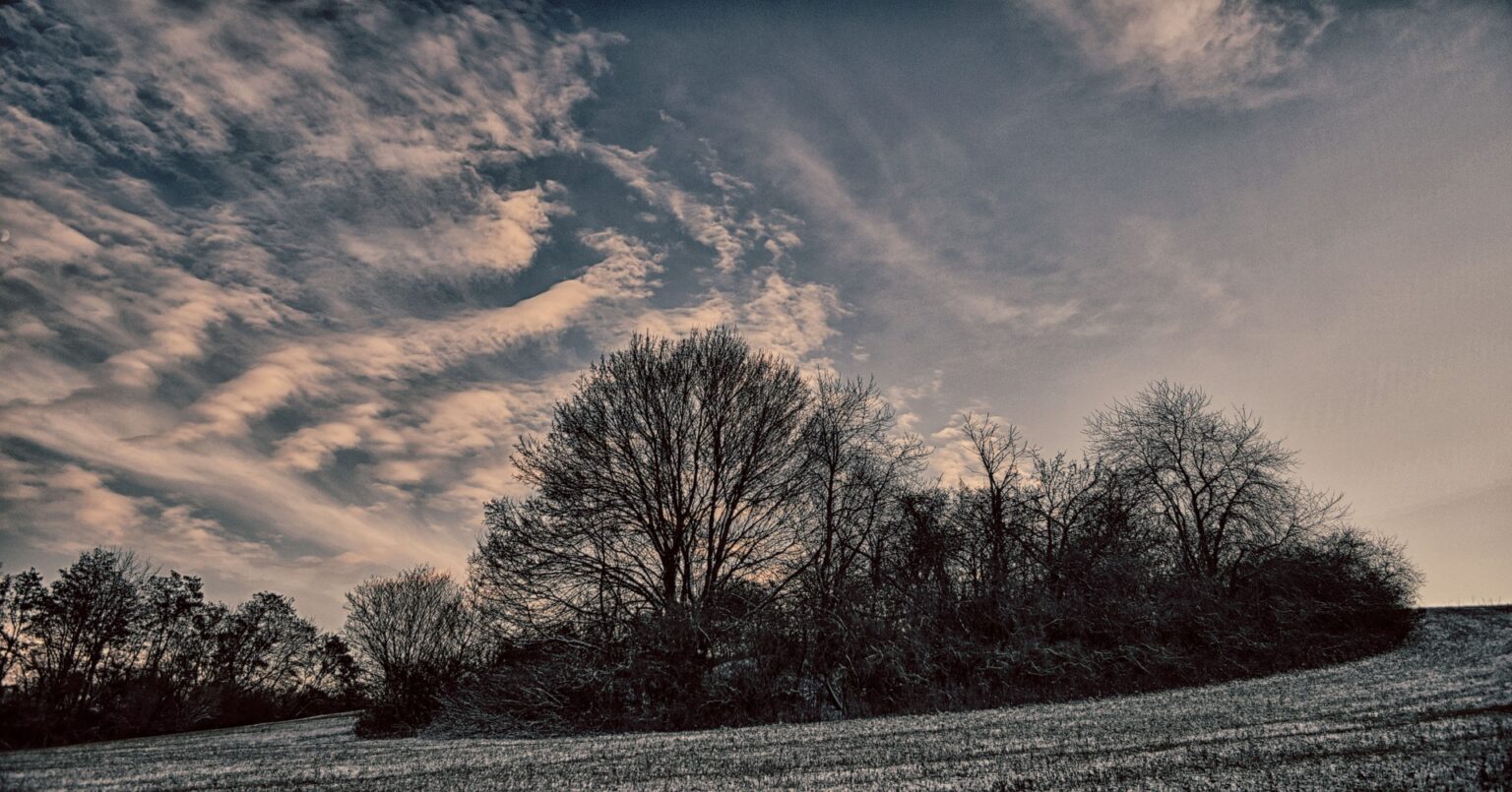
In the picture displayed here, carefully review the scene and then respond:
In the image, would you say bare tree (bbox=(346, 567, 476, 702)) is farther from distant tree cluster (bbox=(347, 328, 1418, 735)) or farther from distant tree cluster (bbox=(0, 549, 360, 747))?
distant tree cluster (bbox=(0, 549, 360, 747))

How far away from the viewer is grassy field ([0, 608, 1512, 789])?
239 inches

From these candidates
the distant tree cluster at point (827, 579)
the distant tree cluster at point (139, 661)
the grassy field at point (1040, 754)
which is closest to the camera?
the grassy field at point (1040, 754)

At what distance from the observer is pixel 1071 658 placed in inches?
718

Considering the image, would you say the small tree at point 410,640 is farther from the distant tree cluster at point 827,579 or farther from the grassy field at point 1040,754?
the grassy field at point 1040,754

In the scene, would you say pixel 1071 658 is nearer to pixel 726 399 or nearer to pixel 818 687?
pixel 818 687

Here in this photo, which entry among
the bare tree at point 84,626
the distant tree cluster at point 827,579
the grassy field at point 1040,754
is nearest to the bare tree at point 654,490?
the distant tree cluster at point 827,579

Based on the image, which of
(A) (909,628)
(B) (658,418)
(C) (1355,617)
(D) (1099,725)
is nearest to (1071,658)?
(A) (909,628)

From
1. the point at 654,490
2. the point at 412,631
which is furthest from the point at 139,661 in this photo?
the point at 654,490

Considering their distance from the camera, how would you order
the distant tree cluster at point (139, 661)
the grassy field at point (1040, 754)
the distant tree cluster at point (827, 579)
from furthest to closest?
the distant tree cluster at point (139, 661) → the distant tree cluster at point (827, 579) → the grassy field at point (1040, 754)

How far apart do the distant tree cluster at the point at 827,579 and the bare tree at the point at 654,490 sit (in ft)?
0.21

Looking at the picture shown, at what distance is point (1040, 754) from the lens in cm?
772

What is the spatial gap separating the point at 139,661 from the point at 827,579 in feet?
131

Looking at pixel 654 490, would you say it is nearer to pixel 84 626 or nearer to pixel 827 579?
pixel 827 579

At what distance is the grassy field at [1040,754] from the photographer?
607cm
